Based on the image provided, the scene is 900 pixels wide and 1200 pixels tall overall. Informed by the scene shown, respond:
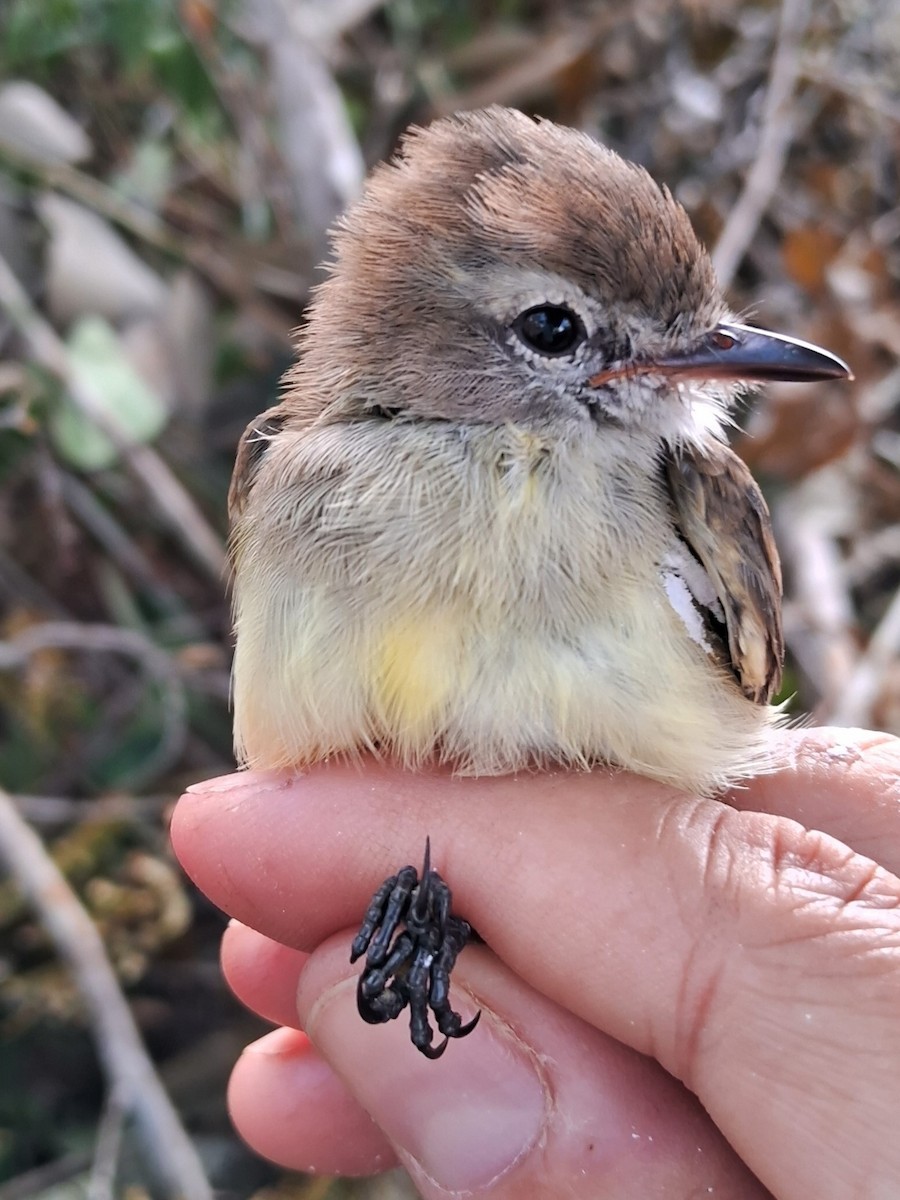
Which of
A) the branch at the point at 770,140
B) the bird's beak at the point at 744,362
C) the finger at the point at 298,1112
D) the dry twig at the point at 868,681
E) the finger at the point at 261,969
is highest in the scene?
the branch at the point at 770,140

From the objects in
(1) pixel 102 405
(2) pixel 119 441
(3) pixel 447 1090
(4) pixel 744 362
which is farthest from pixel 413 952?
(1) pixel 102 405

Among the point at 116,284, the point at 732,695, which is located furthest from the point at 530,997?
the point at 116,284

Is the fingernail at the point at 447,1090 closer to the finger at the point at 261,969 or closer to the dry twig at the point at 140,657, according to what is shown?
the finger at the point at 261,969

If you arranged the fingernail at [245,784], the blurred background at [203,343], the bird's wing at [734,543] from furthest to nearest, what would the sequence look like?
the blurred background at [203,343], the fingernail at [245,784], the bird's wing at [734,543]

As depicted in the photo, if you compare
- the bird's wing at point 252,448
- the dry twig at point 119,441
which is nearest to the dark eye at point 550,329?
the bird's wing at point 252,448

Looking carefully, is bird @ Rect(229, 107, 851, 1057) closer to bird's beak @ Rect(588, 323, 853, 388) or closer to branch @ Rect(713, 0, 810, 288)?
bird's beak @ Rect(588, 323, 853, 388)

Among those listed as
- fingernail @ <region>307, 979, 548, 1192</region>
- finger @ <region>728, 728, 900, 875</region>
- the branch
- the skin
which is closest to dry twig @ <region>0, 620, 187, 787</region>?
the skin
